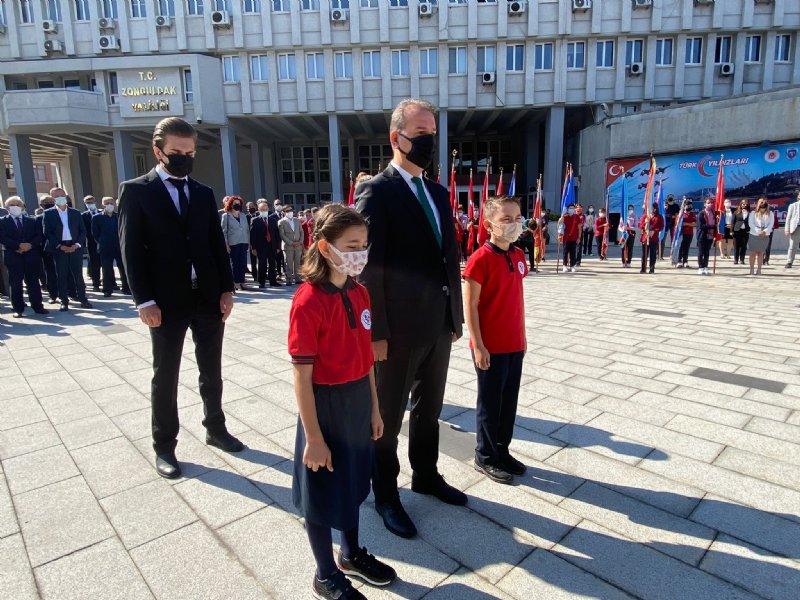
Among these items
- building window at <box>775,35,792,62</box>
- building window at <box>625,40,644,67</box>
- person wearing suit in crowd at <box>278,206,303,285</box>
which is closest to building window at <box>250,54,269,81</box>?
person wearing suit in crowd at <box>278,206,303,285</box>

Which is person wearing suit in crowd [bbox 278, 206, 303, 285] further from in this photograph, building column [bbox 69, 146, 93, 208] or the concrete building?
building column [bbox 69, 146, 93, 208]

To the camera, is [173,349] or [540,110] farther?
[540,110]

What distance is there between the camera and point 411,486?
293 cm

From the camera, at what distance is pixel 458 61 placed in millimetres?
27141

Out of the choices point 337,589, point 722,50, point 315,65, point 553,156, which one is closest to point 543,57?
point 553,156

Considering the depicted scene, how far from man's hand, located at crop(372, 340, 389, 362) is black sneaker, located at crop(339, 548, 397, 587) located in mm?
873

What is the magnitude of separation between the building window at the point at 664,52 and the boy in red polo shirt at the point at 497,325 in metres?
29.3

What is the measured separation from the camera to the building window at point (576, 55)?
2630 centimetres

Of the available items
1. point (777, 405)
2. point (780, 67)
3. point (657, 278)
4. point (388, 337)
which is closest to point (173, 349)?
point (388, 337)

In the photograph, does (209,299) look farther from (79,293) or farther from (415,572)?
(79,293)

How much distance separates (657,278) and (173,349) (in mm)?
11940

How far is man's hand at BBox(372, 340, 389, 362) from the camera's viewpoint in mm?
2406

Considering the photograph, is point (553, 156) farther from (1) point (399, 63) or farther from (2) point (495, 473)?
(2) point (495, 473)

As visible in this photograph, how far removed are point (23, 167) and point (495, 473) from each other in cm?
3331
